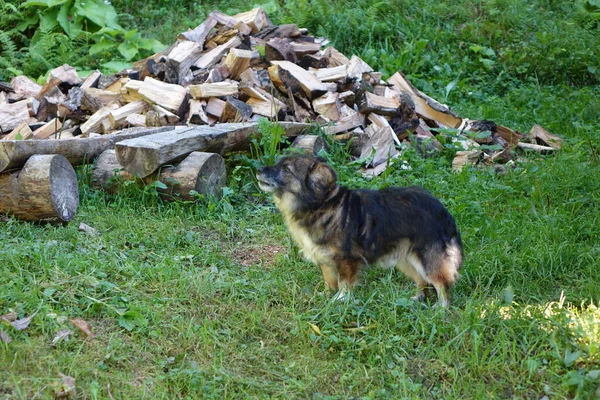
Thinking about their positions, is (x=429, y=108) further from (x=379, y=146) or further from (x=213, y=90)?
(x=213, y=90)

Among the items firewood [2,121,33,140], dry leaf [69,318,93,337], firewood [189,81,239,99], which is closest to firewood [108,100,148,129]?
firewood [189,81,239,99]

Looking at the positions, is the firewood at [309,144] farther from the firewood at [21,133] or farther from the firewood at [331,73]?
the firewood at [21,133]

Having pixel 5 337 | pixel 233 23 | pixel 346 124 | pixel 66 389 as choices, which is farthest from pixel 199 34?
pixel 66 389

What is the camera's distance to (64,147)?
27.3ft

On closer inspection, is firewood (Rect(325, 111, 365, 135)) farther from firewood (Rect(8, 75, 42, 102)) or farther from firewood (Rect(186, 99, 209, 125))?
firewood (Rect(8, 75, 42, 102))

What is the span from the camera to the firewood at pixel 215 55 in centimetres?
1119

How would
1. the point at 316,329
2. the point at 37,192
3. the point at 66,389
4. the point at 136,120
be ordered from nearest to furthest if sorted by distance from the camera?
the point at 66,389 < the point at 316,329 < the point at 37,192 < the point at 136,120

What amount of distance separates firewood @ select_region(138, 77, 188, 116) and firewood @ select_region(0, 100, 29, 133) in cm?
168

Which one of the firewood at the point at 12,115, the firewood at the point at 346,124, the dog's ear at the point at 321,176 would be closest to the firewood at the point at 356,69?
the firewood at the point at 346,124

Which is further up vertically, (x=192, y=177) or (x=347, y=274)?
(x=347, y=274)

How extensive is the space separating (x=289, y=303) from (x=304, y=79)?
4.67 metres

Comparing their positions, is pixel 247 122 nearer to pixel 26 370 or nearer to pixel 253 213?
pixel 253 213

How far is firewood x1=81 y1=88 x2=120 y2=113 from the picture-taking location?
419 inches

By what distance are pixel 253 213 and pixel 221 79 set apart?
10.1ft
